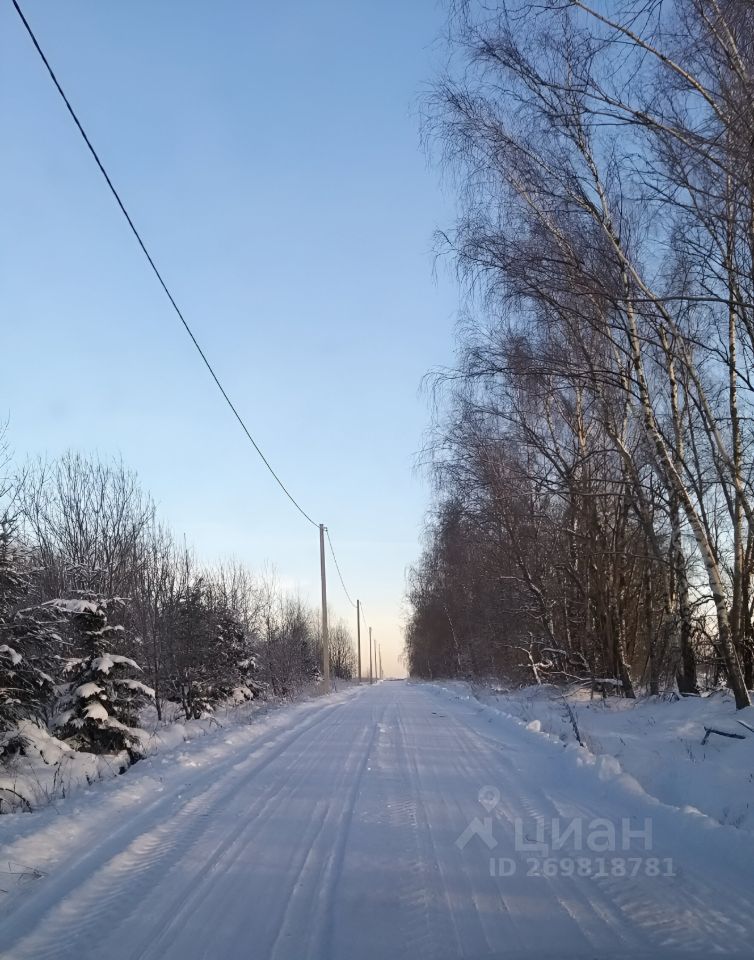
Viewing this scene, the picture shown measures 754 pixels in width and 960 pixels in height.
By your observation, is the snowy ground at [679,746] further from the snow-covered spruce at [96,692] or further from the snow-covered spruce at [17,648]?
the snow-covered spruce at [17,648]

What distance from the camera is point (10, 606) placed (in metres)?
11.4

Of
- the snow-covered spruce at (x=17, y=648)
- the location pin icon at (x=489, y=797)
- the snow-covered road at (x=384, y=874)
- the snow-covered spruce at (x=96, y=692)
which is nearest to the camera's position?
the snow-covered road at (x=384, y=874)

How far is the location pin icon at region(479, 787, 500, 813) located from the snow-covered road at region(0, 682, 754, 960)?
0.13 feet

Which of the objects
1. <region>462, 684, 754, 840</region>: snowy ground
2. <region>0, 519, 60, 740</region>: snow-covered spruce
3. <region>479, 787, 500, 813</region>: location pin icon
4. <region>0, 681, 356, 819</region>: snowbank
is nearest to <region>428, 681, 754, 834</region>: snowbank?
<region>462, 684, 754, 840</region>: snowy ground

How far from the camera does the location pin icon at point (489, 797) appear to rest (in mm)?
7204

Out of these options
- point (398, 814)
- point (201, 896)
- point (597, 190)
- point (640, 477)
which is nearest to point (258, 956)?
point (201, 896)

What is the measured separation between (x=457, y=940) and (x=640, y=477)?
1276 centimetres

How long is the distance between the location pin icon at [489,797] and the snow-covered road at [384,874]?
4 centimetres

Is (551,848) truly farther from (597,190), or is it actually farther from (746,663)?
(597,190)

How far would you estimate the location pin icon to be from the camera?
23.6 feet

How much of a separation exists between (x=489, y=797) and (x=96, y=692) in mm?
8315

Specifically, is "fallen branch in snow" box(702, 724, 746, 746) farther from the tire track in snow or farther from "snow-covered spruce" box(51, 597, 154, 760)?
"snow-covered spruce" box(51, 597, 154, 760)

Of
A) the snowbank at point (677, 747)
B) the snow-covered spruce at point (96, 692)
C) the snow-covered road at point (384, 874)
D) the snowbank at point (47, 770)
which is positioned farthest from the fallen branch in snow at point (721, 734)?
the snow-covered spruce at point (96, 692)

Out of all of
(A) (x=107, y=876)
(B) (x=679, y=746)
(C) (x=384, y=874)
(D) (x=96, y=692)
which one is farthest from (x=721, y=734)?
(D) (x=96, y=692)
